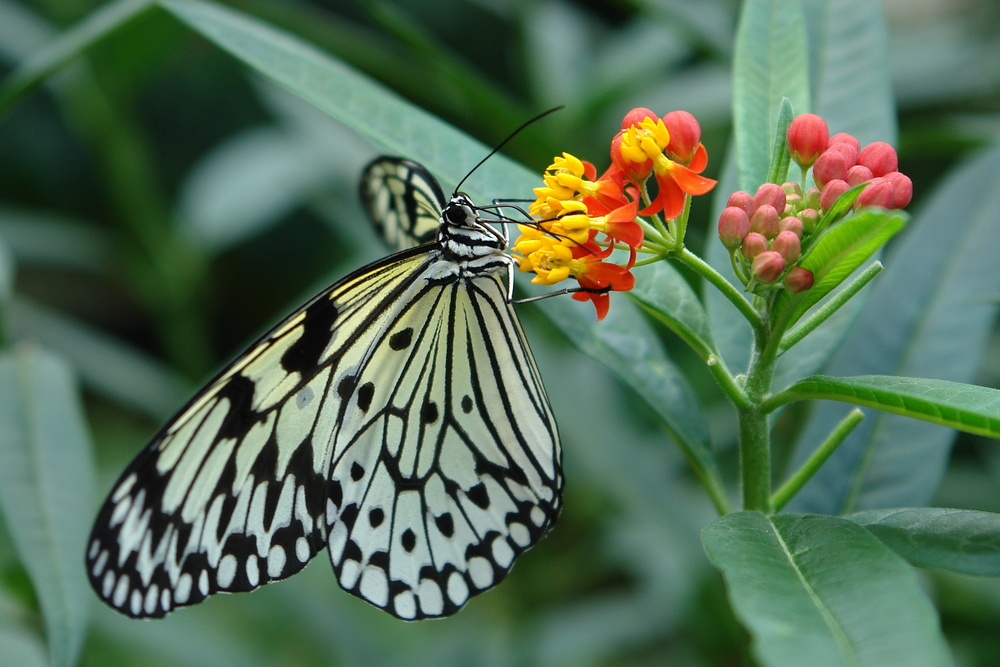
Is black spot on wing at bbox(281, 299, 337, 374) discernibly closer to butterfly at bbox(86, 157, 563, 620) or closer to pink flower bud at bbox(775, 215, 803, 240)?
butterfly at bbox(86, 157, 563, 620)

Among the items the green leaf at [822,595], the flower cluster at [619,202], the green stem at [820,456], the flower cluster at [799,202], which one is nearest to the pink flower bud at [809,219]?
the flower cluster at [799,202]

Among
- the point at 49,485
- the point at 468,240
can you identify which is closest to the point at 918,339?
the point at 468,240

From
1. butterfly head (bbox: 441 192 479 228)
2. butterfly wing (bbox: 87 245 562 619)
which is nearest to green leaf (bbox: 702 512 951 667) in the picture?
butterfly wing (bbox: 87 245 562 619)

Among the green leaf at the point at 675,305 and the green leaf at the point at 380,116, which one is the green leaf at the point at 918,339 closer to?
the green leaf at the point at 675,305

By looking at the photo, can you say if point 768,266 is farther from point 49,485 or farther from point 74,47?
point 74,47

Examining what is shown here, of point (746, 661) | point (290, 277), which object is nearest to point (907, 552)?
point (746, 661)

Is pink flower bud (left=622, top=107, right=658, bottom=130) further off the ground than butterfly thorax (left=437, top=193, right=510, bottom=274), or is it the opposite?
butterfly thorax (left=437, top=193, right=510, bottom=274)

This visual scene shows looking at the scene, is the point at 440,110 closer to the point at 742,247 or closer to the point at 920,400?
the point at 742,247
